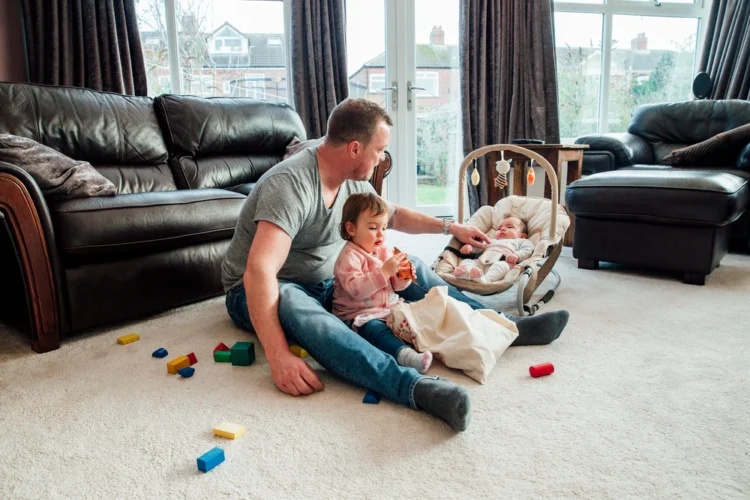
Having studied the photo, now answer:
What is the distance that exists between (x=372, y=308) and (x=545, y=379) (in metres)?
0.57

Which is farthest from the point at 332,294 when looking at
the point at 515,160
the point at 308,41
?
the point at 308,41

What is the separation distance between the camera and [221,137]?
10.2 ft

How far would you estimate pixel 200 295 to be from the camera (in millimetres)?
2322

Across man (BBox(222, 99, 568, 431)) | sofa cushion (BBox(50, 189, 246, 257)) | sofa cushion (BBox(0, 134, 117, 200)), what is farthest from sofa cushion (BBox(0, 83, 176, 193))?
man (BBox(222, 99, 568, 431))

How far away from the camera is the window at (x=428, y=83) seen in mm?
4660

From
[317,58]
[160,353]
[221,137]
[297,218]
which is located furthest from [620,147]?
[160,353]

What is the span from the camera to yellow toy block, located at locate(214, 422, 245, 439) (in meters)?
1.25

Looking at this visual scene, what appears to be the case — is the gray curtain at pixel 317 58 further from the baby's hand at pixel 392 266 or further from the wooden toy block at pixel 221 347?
the baby's hand at pixel 392 266

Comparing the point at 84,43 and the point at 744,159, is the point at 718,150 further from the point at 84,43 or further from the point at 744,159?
the point at 84,43

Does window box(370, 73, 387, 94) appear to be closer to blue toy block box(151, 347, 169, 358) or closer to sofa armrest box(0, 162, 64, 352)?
sofa armrest box(0, 162, 64, 352)

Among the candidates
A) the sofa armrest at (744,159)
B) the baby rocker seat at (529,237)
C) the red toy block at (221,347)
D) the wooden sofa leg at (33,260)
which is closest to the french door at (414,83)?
the baby rocker seat at (529,237)

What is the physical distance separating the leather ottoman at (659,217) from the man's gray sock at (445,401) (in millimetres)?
1824

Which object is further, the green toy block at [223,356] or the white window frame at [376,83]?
the white window frame at [376,83]

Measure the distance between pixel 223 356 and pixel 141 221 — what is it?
676 mm
